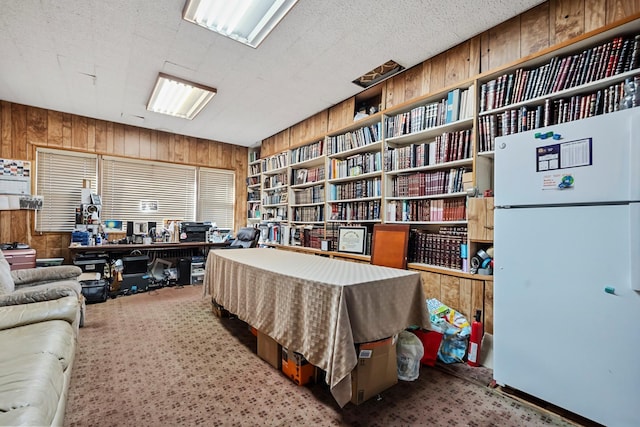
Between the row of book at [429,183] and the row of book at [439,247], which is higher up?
the row of book at [429,183]

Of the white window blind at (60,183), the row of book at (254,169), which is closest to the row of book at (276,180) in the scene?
the row of book at (254,169)

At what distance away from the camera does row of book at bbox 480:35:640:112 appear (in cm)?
174

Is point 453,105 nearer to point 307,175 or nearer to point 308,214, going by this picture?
point 307,175

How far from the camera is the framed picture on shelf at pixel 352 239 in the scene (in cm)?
338

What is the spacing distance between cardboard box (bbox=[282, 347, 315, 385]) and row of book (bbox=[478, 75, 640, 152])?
7.16ft

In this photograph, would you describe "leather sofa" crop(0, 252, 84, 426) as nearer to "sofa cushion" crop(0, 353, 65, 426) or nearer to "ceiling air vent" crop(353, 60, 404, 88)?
"sofa cushion" crop(0, 353, 65, 426)

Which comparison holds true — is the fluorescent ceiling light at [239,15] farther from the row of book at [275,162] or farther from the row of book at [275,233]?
the row of book at [275,233]

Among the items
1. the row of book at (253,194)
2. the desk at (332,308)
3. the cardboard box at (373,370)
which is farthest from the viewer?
the row of book at (253,194)

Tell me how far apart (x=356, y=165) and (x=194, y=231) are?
324 centimetres

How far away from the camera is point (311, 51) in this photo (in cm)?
264

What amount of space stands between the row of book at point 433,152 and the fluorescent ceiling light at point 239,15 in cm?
169

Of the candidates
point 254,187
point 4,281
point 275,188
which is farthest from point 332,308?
point 254,187

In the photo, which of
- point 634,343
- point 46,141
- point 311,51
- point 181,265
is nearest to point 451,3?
point 311,51

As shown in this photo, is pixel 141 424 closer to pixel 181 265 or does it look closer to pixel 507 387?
pixel 507 387
